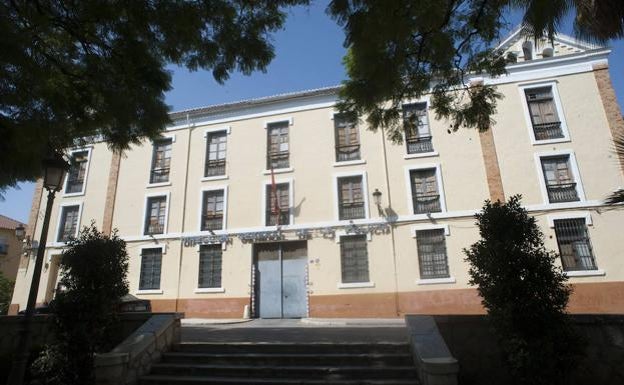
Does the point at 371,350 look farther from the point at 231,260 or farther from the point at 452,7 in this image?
the point at 231,260

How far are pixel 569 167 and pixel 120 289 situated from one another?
16718mm

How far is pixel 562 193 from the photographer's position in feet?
54.1

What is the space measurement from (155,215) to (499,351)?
Result: 17422 millimetres

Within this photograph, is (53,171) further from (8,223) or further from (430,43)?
(8,223)

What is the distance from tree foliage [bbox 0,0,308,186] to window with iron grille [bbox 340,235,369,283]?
1127 cm

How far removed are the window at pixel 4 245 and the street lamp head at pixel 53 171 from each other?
37.4m

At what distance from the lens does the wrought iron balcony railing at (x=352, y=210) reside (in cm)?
1773

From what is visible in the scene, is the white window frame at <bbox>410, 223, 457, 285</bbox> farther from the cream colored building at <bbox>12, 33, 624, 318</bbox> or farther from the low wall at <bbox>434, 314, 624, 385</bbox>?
the low wall at <bbox>434, 314, 624, 385</bbox>

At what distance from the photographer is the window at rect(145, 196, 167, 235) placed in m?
19.9

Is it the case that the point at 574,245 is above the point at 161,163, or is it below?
below

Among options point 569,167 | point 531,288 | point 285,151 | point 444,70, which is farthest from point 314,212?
point 531,288

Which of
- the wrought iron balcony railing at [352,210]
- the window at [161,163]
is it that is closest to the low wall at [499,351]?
the wrought iron balcony railing at [352,210]

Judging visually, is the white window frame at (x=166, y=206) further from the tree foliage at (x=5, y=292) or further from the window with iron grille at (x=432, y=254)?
the tree foliage at (x=5, y=292)

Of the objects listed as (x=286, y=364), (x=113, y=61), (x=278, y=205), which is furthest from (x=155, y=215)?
(x=286, y=364)
